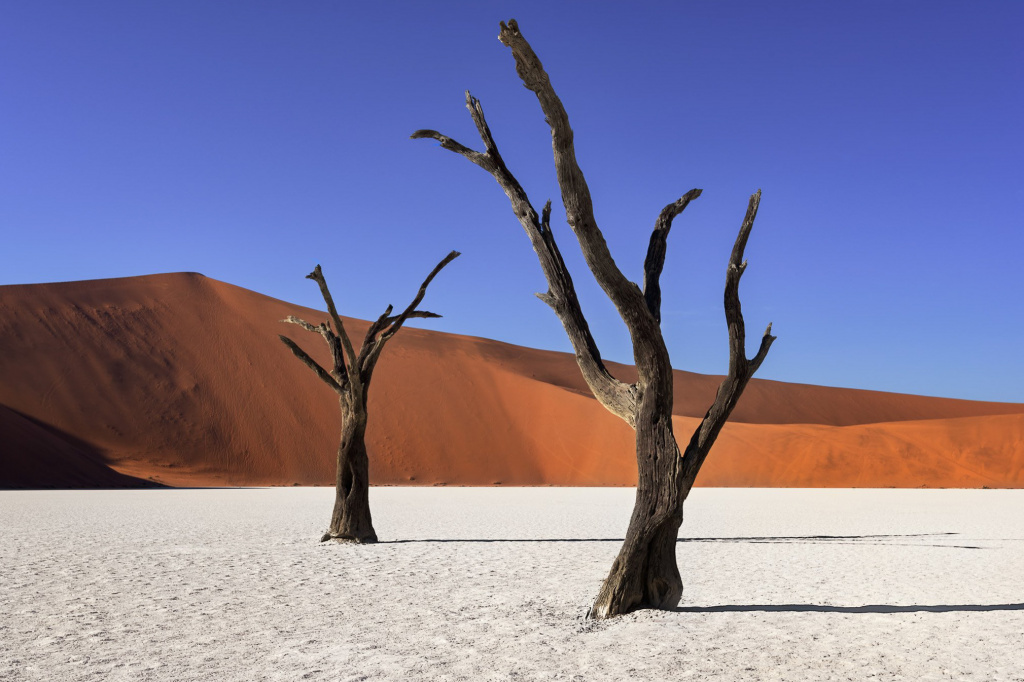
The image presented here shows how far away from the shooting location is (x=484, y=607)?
7.81 meters

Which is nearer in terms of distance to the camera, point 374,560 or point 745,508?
point 374,560

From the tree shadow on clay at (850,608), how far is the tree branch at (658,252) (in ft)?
9.04

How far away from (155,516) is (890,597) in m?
16.3

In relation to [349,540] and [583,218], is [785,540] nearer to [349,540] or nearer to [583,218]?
[349,540]

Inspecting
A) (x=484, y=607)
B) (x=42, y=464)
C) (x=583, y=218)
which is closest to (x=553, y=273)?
(x=583, y=218)

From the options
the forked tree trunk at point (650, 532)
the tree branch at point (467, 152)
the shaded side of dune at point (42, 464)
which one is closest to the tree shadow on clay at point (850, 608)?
the forked tree trunk at point (650, 532)

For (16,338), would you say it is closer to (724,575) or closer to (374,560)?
(374,560)

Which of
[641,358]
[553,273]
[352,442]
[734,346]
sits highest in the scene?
[553,273]

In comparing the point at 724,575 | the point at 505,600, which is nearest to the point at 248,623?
the point at 505,600

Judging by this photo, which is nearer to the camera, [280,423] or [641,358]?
[641,358]

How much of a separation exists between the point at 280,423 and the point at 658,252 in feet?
156

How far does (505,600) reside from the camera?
26.9 feet

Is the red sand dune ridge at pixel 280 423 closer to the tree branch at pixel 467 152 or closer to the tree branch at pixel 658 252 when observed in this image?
the tree branch at pixel 467 152

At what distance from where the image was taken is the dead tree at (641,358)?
706cm
